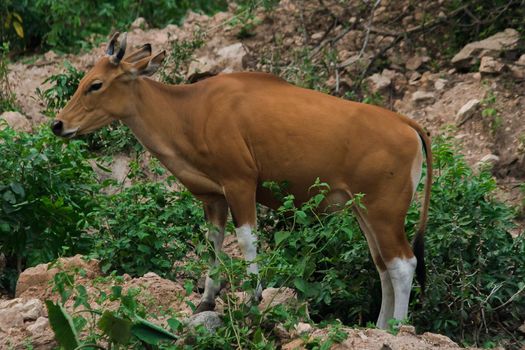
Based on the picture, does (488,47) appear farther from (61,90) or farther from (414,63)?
(61,90)

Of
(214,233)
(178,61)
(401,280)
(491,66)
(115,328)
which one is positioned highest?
(115,328)

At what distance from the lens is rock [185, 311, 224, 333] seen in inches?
303

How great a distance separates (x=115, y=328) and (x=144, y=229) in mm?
2434

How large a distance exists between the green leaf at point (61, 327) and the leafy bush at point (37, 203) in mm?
2596

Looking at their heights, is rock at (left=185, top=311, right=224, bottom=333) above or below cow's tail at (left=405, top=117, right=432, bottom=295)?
above

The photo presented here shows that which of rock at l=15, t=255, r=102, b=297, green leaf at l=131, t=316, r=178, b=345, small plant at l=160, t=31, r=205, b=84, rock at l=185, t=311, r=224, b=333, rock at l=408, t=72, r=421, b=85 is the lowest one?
rock at l=408, t=72, r=421, b=85

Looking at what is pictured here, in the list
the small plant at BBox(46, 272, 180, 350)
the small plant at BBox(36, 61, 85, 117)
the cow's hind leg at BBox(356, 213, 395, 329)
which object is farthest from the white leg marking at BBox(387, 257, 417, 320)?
the small plant at BBox(36, 61, 85, 117)

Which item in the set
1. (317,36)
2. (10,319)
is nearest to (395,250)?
(10,319)

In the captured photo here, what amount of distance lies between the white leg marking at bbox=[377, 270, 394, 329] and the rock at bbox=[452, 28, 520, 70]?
4592 mm

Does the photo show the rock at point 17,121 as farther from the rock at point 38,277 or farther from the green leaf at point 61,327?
the green leaf at point 61,327

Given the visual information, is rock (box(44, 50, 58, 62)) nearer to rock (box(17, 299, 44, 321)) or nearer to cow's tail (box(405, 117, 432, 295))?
cow's tail (box(405, 117, 432, 295))

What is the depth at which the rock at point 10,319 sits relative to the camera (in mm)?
8133

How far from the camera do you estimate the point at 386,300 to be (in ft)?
31.0

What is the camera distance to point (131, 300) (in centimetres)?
747
